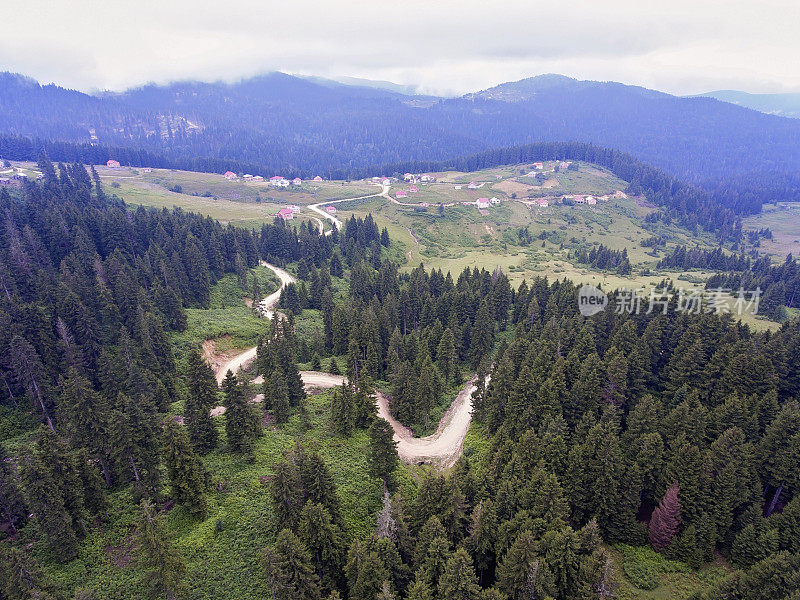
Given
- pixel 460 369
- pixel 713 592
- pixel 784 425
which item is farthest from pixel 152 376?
pixel 784 425

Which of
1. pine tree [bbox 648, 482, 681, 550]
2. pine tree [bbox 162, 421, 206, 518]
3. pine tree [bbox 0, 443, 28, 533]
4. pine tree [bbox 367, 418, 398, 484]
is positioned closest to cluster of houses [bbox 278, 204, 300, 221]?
pine tree [bbox 367, 418, 398, 484]

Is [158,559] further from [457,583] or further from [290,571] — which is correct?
[457,583]

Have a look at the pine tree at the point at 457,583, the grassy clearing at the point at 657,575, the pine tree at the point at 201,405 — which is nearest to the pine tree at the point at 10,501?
the pine tree at the point at 201,405

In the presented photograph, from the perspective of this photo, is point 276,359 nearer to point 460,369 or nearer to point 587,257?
point 460,369

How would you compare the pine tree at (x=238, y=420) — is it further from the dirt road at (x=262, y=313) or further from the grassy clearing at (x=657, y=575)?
the grassy clearing at (x=657, y=575)

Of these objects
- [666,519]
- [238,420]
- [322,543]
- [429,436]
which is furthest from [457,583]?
[238,420]

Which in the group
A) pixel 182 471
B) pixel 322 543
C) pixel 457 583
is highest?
pixel 182 471
